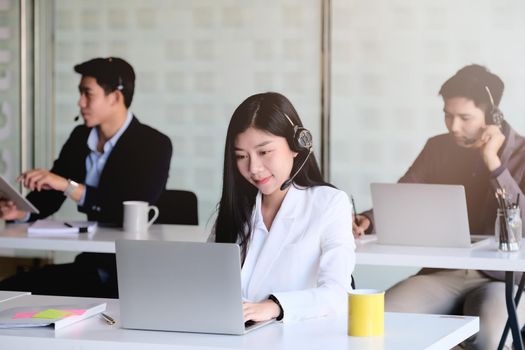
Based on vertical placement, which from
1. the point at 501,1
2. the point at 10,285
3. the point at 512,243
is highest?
the point at 501,1

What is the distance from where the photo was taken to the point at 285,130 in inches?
122

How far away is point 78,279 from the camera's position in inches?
189

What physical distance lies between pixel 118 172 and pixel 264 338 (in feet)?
10.7

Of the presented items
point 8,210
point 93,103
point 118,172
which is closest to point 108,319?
point 8,210

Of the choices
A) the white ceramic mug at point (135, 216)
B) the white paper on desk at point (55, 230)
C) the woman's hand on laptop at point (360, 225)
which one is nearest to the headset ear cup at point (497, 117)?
the woman's hand on laptop at point (360, 225)

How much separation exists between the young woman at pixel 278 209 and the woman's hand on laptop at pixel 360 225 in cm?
127

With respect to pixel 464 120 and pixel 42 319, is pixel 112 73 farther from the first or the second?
pixel 42 319

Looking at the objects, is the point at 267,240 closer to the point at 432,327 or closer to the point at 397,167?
the point at 432,327

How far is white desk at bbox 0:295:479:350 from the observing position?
91.7 inches

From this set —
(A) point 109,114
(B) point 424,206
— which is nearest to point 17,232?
(A) point 109,114

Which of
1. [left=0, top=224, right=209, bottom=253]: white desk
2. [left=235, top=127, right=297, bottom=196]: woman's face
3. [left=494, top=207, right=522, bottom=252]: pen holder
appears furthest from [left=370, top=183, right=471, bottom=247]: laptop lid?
[left=235, top=127, right=297, bottom=196]: woman's face

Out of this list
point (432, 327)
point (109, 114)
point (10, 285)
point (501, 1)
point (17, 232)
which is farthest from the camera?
point (109, 114)

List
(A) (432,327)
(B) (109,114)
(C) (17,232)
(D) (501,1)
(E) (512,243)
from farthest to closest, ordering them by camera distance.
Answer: (B) (109,114), (D) (501,1), (C) (17,232), (E) (512,243), (A) (432,327)

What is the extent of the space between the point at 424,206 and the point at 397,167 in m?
1.70
